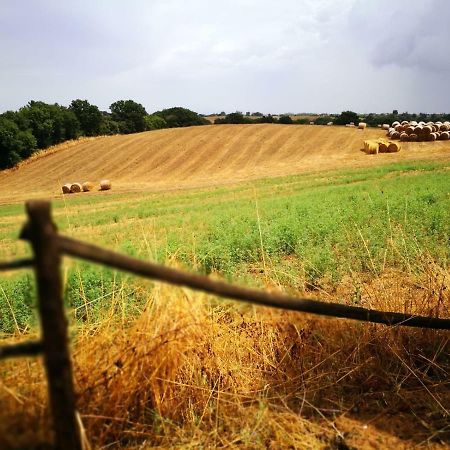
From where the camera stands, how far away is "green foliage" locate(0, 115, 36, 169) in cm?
4953

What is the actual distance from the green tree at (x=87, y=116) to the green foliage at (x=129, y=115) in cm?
1069

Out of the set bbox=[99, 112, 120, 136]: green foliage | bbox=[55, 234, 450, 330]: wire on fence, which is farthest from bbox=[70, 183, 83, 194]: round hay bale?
bbox=[55, 234, 450, 330]: wire on fence

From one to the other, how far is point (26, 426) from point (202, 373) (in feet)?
5.53

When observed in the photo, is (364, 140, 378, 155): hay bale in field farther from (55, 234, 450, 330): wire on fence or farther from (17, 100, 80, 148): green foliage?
(17, 100, 80, 148): green foliage

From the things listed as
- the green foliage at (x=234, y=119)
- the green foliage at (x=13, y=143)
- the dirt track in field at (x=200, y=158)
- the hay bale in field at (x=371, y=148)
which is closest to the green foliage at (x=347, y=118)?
the dirt track in field at (x=200, y=158)

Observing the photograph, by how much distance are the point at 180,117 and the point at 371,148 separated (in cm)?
5914

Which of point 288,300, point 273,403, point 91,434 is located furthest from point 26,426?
point 273,403

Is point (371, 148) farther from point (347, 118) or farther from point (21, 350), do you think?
point (21, 350)

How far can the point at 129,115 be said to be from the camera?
76.8m

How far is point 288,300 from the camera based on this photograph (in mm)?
1894

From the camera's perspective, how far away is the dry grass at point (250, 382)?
7.91 feet

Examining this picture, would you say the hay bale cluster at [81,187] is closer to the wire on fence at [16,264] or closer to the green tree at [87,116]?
the green tree at [87,116]

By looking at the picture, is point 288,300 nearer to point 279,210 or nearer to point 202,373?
point 202,373

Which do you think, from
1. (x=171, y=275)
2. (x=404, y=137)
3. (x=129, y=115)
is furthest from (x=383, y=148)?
→ (x=129, y=115)
